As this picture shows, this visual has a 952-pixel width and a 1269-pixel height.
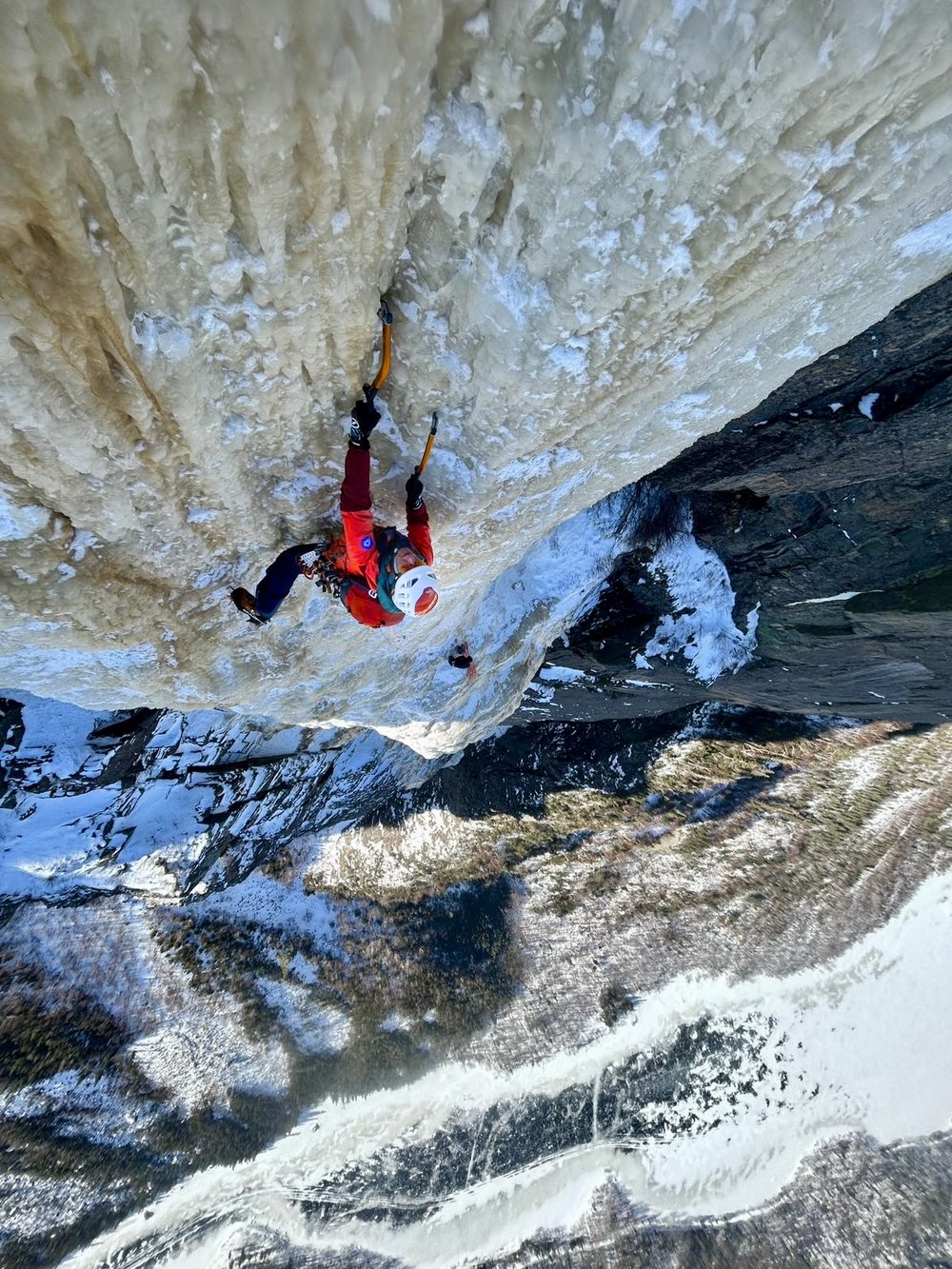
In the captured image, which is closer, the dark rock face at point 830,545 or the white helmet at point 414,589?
the white helmet at point 414,589

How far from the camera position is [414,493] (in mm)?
3479

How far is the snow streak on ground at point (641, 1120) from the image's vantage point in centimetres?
841

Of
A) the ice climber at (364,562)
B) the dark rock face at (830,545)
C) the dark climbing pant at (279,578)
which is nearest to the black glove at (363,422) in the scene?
the ice climber at (364,562)

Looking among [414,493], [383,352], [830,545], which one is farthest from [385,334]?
[830,545]

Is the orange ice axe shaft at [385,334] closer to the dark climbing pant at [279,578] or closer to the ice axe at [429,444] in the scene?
the ice axe at [429,444]

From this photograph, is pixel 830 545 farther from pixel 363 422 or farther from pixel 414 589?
pixel 363 422

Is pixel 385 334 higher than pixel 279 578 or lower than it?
higher

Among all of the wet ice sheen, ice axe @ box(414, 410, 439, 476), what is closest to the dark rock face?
the wet ice sheen

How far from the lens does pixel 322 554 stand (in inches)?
153

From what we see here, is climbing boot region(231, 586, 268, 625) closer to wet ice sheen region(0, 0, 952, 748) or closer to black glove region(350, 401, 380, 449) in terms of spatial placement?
wet ice sheen region(0, 0, 952, 748)

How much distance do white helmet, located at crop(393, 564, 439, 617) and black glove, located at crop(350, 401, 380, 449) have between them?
655mm

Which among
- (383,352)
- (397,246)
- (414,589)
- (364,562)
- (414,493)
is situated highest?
(397,246)

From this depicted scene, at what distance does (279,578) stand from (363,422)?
3.80 feet

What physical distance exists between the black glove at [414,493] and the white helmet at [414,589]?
302 millimetres
